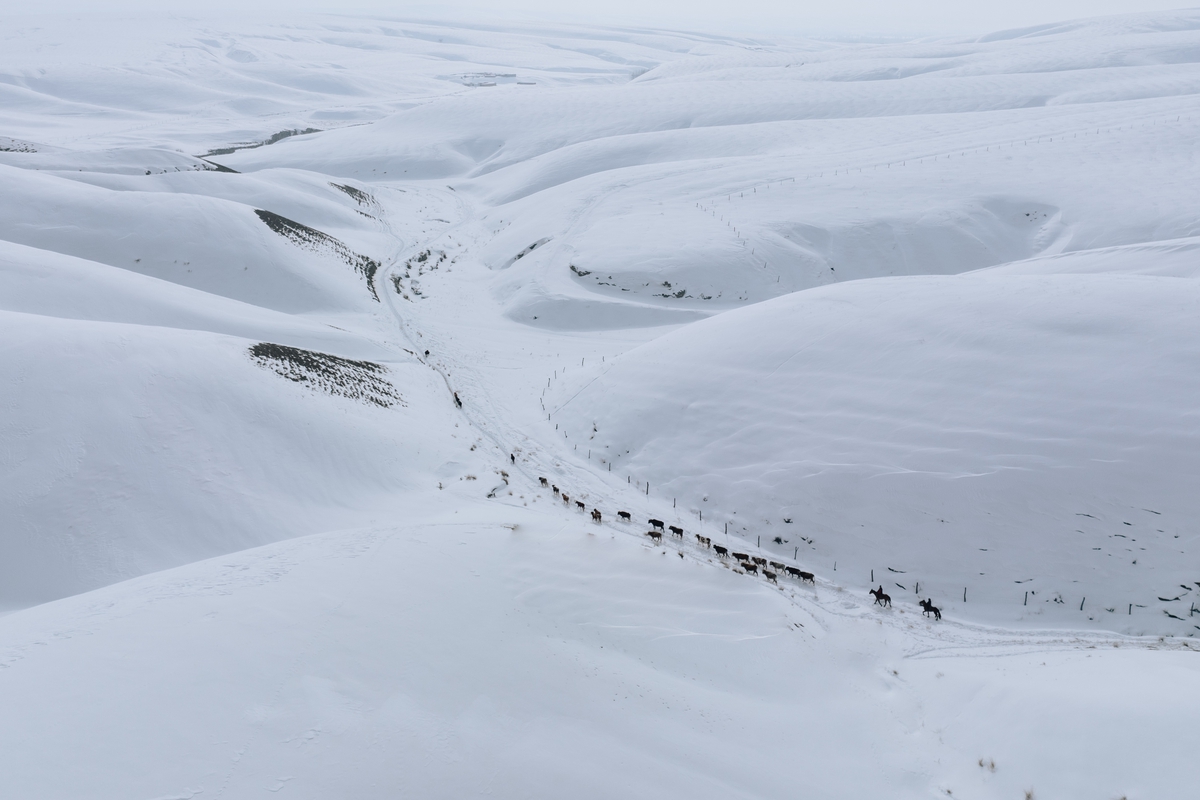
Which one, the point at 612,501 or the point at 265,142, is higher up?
the point at 265,142

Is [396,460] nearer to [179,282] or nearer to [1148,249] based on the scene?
[179,282]

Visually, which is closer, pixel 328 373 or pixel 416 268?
pixel 328 373

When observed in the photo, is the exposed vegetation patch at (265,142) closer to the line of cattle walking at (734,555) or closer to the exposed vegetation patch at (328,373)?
the exposed vegetation patch at (328,373)

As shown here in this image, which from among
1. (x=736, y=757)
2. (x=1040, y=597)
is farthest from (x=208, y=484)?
(x=1040, y=597)

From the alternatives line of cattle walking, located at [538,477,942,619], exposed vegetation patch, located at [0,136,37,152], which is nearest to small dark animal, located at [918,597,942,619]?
line of cattle walking, located at [538,477,942,619]

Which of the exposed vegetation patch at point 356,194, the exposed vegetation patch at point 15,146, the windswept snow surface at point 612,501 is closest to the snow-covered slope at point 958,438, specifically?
the windswept snow surface at point 612,501

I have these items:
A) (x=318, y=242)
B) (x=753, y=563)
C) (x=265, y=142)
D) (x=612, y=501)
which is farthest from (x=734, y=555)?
(x=265, y=142)

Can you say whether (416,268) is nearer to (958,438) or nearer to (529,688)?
(958,438)
